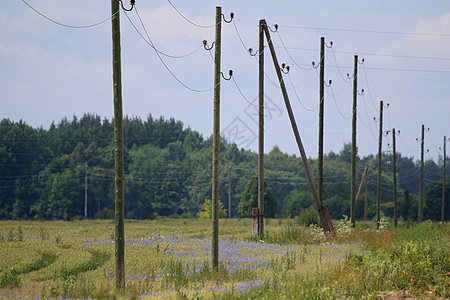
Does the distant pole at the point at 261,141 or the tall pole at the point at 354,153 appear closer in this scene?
the distant pole at the point at 261,141

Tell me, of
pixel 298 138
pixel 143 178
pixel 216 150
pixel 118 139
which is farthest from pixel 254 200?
pixel 118 139

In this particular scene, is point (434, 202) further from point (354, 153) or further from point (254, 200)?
point (354, 153)

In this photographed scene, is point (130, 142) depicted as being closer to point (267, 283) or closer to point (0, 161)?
point (0, 161)

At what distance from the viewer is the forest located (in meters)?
81.4

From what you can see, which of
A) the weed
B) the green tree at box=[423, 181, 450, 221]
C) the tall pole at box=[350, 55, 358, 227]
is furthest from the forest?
the weed

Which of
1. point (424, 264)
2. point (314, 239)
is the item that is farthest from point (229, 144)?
point (424, 264)

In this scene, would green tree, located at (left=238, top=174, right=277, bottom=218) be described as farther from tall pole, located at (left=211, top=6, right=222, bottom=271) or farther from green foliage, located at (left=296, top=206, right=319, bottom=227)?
tall pole, located at (left=211, top=6, right=222, bottom=271)

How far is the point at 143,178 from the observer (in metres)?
96.9

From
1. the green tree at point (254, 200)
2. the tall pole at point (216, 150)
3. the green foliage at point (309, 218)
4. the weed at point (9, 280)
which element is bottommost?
the green tree at point (254, 200)

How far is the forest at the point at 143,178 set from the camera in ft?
267

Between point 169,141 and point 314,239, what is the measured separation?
11008cm

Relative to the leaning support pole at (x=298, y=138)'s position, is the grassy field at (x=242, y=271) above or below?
below

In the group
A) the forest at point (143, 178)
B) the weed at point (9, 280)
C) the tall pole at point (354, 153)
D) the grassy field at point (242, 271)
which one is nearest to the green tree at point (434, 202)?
the forest at point (143, 178)

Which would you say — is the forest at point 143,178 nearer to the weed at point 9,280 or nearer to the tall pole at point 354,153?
the tall pole at point 354,153
